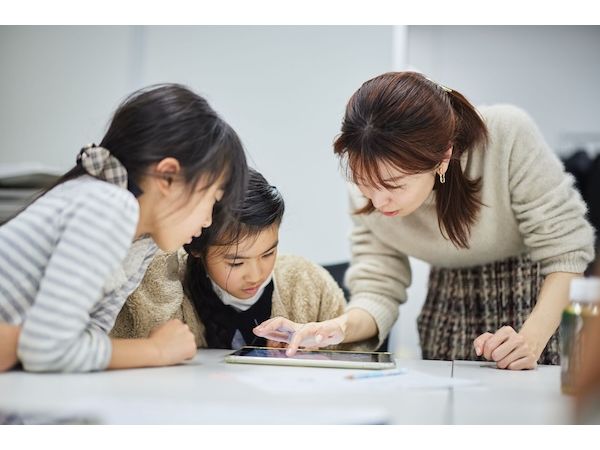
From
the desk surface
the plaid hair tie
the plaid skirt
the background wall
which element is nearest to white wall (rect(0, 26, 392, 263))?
the background wall

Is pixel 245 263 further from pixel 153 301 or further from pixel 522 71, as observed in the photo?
pixel 522 71

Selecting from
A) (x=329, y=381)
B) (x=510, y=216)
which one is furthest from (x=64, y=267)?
(x=510, y=216)

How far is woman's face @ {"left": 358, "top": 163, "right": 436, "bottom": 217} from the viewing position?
1.02 metres

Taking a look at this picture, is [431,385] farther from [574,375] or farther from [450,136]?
[450,136]

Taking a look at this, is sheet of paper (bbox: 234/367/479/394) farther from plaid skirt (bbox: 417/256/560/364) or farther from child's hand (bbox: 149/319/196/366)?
plaid skirt (bbox: 417/256/560/364)

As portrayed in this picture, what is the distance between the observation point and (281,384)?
0.78 m

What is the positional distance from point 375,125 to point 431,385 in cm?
37

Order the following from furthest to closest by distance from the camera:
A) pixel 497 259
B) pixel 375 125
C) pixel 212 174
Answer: pixel 497 259, pixel 375 125, pixel 212 174

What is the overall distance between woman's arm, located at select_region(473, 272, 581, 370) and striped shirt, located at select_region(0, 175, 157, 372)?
1.64ft

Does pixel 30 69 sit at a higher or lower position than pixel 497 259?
higher

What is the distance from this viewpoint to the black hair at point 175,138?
865mm

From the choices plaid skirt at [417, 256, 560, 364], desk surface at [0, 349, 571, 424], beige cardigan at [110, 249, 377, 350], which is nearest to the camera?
desk surface at [0, 349, 571, 424]

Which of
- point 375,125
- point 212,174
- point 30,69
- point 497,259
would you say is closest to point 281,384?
point 212,174

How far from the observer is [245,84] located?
1.25 m
